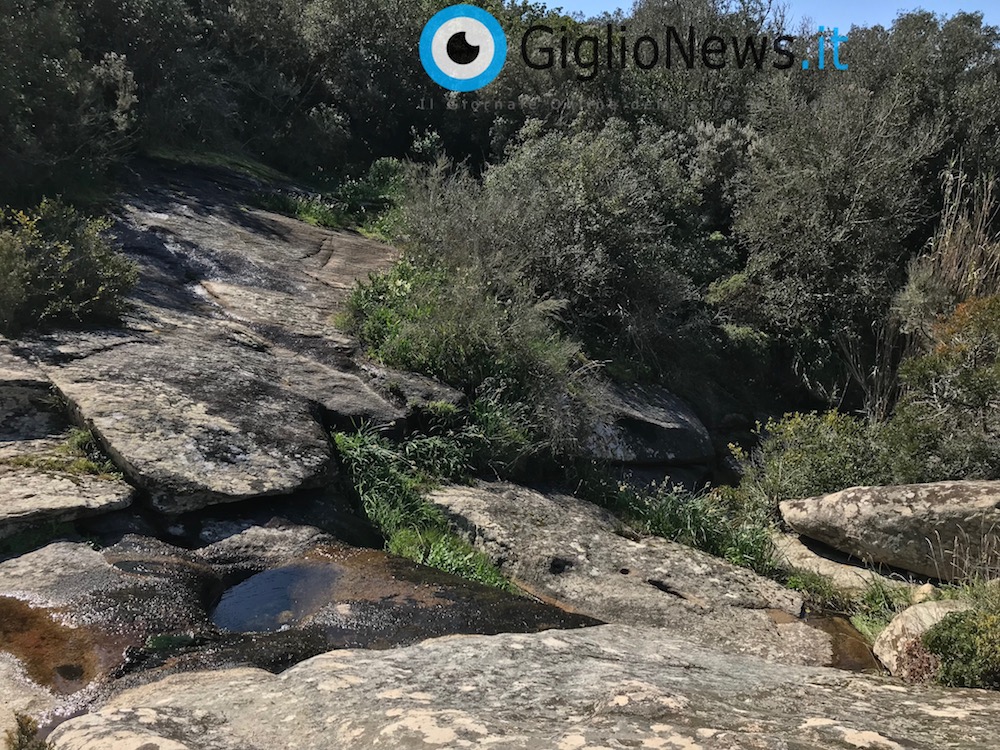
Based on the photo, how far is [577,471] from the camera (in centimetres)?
787

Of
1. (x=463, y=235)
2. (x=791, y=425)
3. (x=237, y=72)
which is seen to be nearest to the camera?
(x=791, y=425)

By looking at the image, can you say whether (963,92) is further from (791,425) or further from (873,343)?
(791,425)

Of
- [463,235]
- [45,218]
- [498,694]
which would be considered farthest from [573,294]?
[498,694]

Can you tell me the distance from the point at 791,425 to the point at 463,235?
14.8 feet

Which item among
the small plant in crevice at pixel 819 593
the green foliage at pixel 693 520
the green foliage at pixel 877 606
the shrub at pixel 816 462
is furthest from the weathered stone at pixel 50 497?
the shrub at pixel 816 462

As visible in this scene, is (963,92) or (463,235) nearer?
(463,235)

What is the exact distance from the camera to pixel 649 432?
30.6 ft

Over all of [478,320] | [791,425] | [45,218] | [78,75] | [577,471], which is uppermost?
[78,75]

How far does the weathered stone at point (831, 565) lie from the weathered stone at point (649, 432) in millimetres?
1934

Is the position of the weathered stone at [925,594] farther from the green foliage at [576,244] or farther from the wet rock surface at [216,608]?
the green foliage at [576,244]

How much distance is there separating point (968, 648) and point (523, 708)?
258 cm

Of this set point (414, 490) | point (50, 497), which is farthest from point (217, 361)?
point (50, 497)

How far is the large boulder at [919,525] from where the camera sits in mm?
6152

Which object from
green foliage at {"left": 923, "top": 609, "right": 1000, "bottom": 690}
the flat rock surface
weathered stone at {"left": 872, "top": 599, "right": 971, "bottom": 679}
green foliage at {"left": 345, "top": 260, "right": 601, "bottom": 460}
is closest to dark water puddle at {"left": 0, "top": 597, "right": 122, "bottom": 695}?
the flat rock surface
